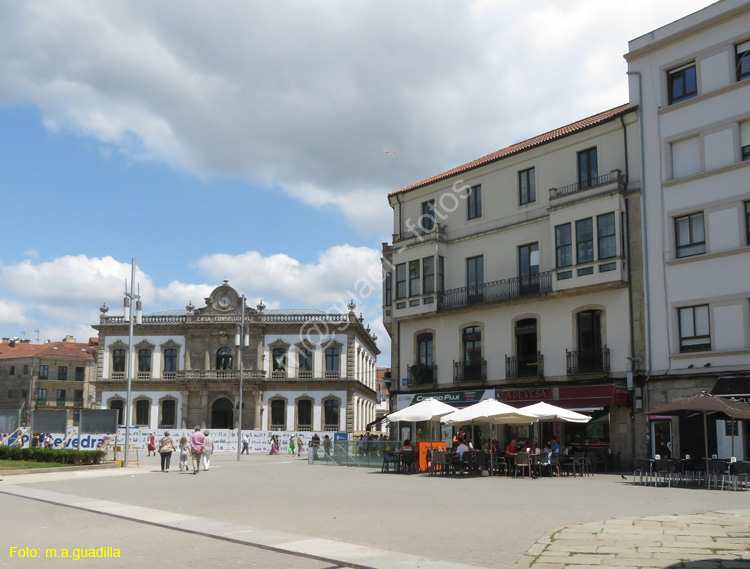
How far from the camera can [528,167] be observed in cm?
3441

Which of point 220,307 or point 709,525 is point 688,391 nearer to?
point 709,525

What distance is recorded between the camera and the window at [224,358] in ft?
220

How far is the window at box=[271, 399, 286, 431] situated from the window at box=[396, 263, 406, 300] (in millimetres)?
30044

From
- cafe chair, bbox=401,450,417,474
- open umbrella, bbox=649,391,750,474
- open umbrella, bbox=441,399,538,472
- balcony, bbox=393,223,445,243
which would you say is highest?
balcony, bbox=393,223,445,243

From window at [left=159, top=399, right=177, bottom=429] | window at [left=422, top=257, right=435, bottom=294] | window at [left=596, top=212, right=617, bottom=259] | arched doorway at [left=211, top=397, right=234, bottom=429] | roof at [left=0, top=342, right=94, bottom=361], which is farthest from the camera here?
roof at [left=0, top=342, right=94, bottom=361]

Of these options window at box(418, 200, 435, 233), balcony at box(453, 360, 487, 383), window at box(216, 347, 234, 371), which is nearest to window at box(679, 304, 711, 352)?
balcony at box(453, 360, 487, 383)

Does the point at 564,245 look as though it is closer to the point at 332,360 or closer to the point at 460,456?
the point at 460,456

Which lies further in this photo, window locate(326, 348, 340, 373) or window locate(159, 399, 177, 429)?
window locate(326, 348, 340, 373)

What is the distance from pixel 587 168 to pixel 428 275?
976 centimetres

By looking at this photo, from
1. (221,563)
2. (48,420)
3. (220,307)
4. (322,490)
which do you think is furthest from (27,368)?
(221,563)

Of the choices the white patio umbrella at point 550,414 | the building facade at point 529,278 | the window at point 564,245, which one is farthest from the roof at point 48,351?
the white patio umbrella at point 550,414

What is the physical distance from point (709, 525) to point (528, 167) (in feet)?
81.3

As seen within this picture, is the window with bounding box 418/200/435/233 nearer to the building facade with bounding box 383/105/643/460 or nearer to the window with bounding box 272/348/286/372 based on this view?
the building facade with bounding box 383/105/643/460

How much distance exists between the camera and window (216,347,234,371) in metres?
67.2
